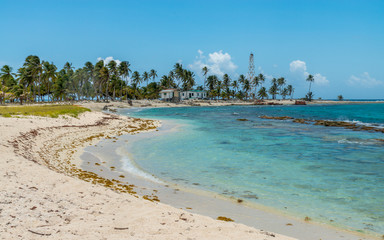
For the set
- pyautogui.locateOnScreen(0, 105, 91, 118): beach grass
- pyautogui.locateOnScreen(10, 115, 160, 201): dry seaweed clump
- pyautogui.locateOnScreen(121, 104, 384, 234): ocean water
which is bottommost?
pyautogui.locateOnScreen(121, 104, 384, 234): ocean water

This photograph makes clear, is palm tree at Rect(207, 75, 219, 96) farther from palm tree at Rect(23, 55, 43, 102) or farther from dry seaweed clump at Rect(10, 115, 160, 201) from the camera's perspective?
dry seaweed clump at Rect(10, 115, 160, 201)

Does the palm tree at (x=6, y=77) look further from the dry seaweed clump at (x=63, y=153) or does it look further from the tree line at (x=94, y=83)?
the dry seaweed clump at (x=63, y=153)

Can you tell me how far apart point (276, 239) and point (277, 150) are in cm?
1461

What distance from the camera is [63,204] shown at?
681cm

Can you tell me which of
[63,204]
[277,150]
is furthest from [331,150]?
[63,204]

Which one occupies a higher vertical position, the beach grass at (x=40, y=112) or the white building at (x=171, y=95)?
the white building at (x=171, y=95)

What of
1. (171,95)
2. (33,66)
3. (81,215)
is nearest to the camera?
(81,215)

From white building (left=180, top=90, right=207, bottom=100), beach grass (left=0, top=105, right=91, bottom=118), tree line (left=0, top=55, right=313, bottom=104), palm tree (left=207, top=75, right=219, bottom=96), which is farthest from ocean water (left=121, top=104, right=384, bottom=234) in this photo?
palm tree (left=207, top=75, right=219, bottom=96)

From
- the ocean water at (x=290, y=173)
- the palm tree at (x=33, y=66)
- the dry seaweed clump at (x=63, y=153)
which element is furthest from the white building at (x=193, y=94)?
the ocean water at (x=290, y=173)

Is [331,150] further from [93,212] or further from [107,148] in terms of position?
[93,212]

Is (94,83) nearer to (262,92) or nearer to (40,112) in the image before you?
(40,112)

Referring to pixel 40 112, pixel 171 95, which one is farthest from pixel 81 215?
pixel 171 95

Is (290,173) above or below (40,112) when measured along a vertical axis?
below

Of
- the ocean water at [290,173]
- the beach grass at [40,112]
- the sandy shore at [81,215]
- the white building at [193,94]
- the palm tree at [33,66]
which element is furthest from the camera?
the white building at [193,94]
